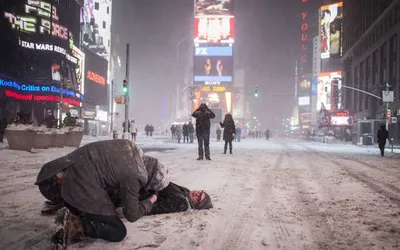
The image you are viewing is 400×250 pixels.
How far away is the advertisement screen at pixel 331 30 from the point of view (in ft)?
239

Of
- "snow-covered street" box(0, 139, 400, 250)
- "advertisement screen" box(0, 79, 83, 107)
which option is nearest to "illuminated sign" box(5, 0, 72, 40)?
"advertisement screen" box(0, 79, 83, 107)

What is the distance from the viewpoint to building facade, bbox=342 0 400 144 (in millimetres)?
38981

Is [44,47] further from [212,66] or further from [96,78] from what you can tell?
[212,66]

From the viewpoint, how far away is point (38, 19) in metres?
35.8

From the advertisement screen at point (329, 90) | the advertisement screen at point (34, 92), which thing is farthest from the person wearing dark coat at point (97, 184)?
the advertisement screen at point (329, 90)

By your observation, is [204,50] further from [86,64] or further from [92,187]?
[92,187]

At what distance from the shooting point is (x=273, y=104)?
199 meters

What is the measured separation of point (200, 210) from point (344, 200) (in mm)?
2503

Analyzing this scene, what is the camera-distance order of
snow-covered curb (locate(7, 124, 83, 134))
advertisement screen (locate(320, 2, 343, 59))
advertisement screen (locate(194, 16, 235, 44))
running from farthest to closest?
1. advertisement screen (locate(194, 16, 235, 44))
2. advertisement screen (locate(320, 2, 343, 59))
3. snow-covered curb (locate(7, 124, 83, 134))

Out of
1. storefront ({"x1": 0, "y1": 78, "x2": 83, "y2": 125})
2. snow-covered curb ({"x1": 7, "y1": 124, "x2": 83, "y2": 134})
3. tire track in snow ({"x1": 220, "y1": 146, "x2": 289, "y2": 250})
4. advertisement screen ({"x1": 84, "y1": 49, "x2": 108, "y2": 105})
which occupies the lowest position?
tire track in snow ({"x1": 220, "y1": 146, "x2": 289, "y2": 250})

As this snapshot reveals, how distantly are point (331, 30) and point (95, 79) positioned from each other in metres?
57.1

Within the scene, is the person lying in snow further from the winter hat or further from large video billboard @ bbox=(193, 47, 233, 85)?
large video billboard @ bbox=(193, 47, 233, 85)

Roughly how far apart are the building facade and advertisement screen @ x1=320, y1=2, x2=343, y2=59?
4.19 m

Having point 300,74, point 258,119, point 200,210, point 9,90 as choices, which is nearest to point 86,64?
point 9,90
